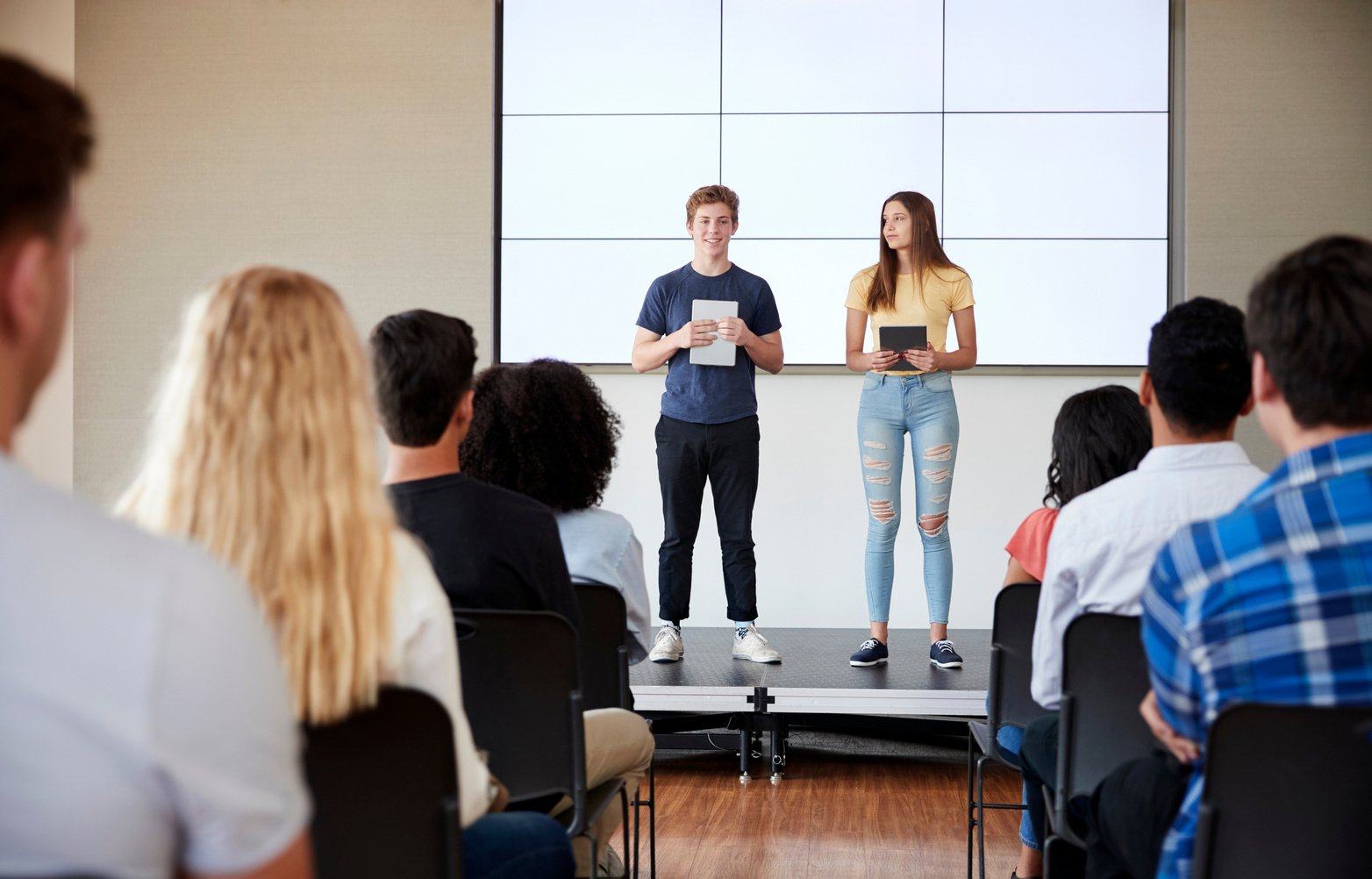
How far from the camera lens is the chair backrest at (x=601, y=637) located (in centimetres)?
231

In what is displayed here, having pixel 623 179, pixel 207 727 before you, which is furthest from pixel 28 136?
pixel 623 179

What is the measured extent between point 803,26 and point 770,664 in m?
2.97

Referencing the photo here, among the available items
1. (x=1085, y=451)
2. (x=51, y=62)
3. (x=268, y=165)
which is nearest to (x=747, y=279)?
(x=1085, y=451)

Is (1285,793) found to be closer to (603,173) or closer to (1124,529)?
(1124,529)

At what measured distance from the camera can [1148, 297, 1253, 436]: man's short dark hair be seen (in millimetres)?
1882

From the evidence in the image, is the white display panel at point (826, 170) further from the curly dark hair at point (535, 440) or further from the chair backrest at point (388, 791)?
the chair backrest at point (388, 791)

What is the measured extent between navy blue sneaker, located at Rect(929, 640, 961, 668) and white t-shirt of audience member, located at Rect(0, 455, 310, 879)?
3616 mm

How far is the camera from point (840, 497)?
5367mm

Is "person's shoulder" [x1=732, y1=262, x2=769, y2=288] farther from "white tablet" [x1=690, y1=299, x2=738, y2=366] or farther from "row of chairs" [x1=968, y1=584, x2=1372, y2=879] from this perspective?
"row of chairs" [x1=968, y1=584, x2=1372, y2=879]

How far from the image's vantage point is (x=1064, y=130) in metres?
5.31

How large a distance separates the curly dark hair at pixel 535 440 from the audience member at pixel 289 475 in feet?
4.13

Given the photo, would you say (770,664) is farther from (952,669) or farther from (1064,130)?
(1064,130)

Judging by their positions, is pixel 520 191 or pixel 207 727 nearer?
pixel 207 727

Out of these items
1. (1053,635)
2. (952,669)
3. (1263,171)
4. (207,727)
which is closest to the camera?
(207,727)
